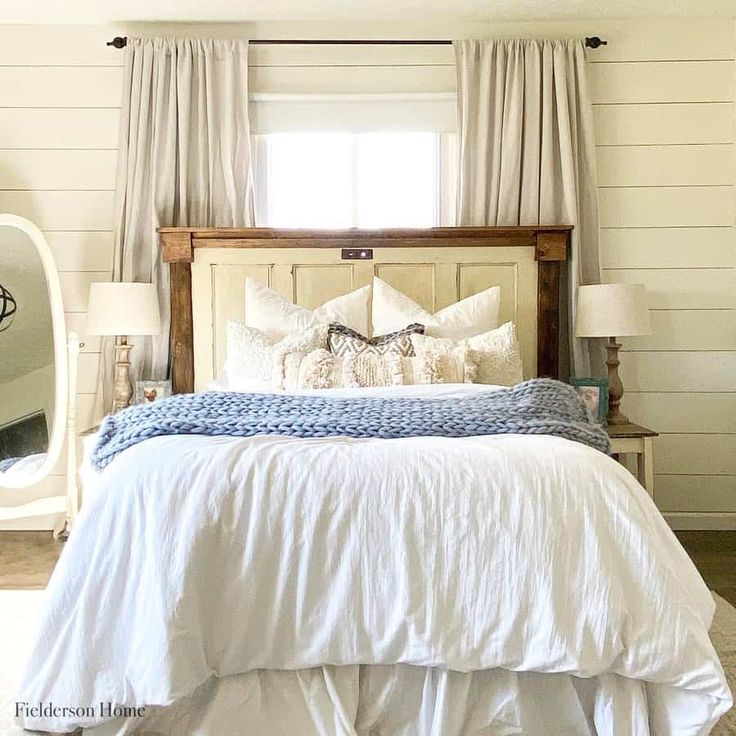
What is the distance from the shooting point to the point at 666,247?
370cm

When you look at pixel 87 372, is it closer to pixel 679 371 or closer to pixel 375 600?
pixel 375 600

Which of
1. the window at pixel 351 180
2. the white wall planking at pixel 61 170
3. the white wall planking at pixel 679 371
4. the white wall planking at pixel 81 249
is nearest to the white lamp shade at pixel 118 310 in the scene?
the white wall planking at pixel 81 249

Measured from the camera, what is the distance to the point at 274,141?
3.77 metres

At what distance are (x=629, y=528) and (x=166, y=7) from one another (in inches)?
118

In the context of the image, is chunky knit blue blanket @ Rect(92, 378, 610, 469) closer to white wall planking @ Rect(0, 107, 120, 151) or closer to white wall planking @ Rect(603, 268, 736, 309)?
white wall planking @ Rect(603, 268, 736, 309)

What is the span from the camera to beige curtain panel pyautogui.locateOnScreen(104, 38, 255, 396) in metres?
3.55

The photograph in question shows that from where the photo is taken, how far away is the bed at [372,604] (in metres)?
1.60

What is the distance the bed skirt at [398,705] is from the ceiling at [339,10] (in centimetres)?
285

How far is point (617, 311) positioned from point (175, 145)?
2.09 meters

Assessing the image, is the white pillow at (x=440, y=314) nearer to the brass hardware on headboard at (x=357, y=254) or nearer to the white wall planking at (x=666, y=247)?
the brass hardware on headboard at (x=357, y=254)

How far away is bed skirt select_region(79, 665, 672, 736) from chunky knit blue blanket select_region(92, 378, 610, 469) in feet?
1.92

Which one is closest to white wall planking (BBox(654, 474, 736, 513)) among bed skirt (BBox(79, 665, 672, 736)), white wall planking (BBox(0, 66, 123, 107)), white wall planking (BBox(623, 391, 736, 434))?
white wall planking (BBox(623, 391, 736, 434))

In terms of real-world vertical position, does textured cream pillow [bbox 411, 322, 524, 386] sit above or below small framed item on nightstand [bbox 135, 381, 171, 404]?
above

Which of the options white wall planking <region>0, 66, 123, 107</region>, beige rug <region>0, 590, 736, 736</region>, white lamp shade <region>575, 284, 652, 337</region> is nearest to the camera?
beige rug <region>0, 590, 736, 736</region>
